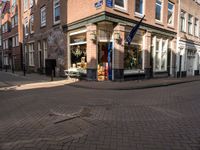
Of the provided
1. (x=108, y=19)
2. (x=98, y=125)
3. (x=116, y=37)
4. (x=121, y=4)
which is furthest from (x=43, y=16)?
(x=98, y=125)

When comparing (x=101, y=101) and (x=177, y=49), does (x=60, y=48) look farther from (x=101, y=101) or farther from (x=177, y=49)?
(x=177, y=49)

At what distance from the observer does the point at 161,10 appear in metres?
16.2

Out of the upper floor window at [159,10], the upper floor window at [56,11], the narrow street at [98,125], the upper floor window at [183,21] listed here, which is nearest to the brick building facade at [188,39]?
the upper floor window at [183,21]

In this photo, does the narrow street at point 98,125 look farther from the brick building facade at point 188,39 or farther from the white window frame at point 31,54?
the white window frame at point 31,54

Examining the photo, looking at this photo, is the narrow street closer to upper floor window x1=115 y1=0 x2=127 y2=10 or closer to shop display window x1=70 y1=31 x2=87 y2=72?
shop display window x1=70 y1=31 x2=87 y2=72

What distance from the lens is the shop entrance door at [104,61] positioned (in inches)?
488

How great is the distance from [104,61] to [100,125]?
8.44 metres

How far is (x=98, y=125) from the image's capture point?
455 centimetres

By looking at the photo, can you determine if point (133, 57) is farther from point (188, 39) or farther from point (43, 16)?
point (43, 16)

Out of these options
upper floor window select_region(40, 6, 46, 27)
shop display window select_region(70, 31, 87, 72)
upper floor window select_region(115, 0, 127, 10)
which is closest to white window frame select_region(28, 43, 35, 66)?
upper floor window select_region(40, 6, 46, 27)

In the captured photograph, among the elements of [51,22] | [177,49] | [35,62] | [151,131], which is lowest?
[151,131]

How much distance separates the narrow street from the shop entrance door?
5.37 m

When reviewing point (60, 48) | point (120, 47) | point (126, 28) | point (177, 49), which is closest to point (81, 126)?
point (120, 47)

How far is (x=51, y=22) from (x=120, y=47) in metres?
8.36
